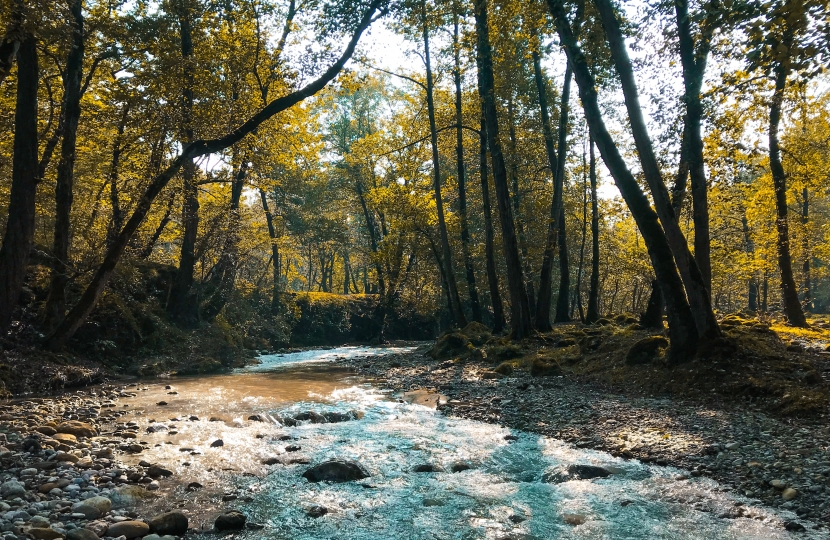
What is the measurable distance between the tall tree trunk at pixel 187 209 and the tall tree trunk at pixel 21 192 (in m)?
3.06

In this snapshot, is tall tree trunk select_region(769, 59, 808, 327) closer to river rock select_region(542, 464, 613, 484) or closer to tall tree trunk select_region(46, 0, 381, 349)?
tall tree trunk select_region(46, 0, 381, 349)

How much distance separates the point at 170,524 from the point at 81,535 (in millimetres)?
629

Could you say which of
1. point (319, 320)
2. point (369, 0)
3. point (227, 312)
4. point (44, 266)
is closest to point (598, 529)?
point (369, 0)

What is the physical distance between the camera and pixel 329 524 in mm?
4508

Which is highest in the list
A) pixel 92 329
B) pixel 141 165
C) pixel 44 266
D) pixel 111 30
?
pixel 111 30

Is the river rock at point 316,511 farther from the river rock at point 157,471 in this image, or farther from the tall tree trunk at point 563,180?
the tall tree trunk at point 563,180

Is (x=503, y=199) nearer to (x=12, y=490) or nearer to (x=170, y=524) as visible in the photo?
(x=170, y=524)

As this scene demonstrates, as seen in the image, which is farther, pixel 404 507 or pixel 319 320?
pixel 319 320

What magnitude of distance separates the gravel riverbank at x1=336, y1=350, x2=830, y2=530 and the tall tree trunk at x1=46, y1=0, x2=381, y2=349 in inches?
310

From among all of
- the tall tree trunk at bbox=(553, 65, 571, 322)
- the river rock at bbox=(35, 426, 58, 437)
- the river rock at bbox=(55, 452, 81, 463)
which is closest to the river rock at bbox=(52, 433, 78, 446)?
the river rock at bbox=(35, 426, 58, 437)

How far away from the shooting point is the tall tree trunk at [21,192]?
1048 cm

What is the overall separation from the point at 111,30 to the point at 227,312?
13932 millimetres

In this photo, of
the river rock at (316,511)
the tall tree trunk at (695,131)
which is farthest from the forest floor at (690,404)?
the river rock at (316,511)

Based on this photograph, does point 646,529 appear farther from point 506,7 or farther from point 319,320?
point 319,320
